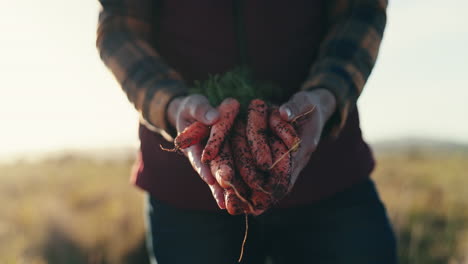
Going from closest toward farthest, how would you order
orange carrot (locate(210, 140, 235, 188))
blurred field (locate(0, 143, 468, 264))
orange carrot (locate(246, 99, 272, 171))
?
orange carrot (locate(210, 140, 235, 188)) → orange carrot (locate(246, 99, 272, 171)) → blurred field (locate(0, 143, 468, 264))

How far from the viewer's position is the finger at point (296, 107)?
4.64ft

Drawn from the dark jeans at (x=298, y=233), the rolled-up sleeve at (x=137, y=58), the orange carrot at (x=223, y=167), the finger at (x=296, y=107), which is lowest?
the dark jeans at (x=298, y=233)

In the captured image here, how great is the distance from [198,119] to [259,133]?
0.23 metres

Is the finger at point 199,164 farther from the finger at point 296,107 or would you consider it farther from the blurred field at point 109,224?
the blurred field at point 109,224

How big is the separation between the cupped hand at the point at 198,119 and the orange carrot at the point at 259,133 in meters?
0.16

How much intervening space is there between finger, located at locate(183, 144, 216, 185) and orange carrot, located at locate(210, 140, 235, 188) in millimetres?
20

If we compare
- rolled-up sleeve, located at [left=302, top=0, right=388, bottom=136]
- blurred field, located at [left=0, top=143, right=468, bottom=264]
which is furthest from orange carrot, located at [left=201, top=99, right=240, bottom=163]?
blurred field, located at [left=0, top=143, right=468, bottom=264]

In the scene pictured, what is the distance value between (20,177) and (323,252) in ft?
31.3

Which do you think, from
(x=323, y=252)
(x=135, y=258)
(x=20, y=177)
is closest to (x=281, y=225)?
(x=323, y=252)

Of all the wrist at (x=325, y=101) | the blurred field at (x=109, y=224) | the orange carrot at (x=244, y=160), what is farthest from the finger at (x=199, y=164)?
the blurred field at (x=109, y=224)

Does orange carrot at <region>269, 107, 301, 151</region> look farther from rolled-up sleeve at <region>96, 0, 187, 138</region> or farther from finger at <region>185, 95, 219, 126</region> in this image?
rolled-up sleeve at <region>96, 0, 187, 138</region>

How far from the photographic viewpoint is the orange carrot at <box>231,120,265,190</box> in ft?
4.83

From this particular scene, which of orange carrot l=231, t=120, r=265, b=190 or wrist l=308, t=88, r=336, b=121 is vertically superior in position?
wrist l=308, t=88, r=336, b=121

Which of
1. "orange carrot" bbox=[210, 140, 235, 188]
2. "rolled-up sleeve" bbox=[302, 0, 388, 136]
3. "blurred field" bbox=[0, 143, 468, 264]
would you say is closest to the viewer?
"orange carrot" bbox=[210, 140, 235, 188]
